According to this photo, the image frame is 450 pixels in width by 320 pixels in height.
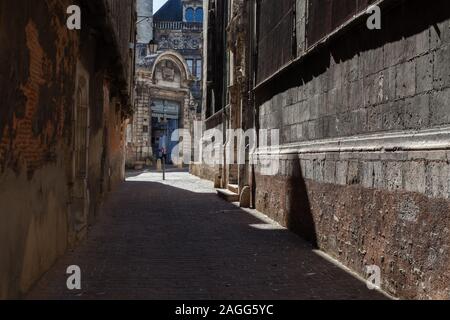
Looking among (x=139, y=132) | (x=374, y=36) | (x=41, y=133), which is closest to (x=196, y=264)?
(x=41, y=133)

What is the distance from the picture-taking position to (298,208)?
8.59 m

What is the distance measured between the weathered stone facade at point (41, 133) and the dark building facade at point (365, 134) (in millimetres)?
3158

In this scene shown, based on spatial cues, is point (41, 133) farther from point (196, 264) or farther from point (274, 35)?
point (274, 35)

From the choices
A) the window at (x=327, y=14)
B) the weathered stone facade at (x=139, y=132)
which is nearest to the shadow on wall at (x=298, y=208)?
the window at (x=327, y=14)

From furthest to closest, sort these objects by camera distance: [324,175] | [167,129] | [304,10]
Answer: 1. [167,129]
2. [304,10]
3. [324,175]

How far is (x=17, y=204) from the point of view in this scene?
448 centimetres

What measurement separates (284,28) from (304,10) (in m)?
1.28

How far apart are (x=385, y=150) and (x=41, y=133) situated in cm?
337

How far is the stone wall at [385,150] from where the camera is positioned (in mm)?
4359

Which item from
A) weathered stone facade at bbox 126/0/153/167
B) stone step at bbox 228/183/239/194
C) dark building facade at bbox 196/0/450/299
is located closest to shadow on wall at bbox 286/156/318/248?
dark building facade at bbox 196/0/450/299

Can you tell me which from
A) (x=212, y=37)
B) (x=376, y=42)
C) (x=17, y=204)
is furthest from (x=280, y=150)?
(x=212, y=37)

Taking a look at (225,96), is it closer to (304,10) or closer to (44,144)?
(304,10)

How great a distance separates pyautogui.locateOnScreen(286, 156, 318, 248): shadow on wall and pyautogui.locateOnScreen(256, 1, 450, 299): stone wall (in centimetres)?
3

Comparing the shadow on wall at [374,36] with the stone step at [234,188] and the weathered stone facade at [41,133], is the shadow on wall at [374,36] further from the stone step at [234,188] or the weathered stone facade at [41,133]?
the stone step at [234,188]
